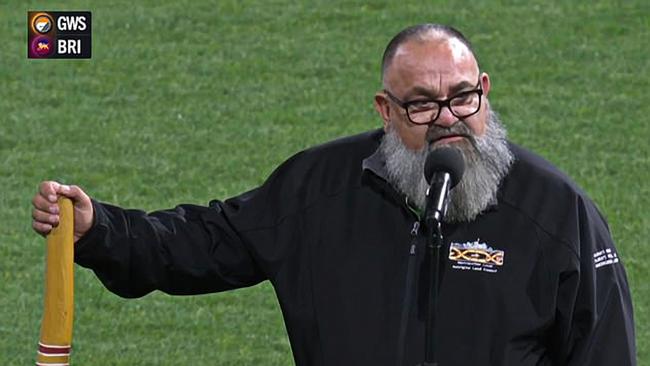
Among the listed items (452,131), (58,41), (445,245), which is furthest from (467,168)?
(58,41)

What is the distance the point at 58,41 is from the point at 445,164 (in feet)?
34.2

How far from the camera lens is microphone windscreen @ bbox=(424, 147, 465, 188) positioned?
5.52 m

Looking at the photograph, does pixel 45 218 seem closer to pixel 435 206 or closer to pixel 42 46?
pixel 435 206

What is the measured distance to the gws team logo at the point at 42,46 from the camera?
14812 mm

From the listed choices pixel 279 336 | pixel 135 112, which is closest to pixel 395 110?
pixel 279 336

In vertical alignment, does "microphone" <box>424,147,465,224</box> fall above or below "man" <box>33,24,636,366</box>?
above

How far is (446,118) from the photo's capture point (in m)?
5.86

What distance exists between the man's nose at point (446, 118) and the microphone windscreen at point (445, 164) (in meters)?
0.27

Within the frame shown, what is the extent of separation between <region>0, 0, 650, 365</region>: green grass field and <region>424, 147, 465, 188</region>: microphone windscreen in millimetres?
5362

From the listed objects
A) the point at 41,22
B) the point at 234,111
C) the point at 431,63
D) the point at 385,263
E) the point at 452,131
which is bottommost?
the point at 234,111

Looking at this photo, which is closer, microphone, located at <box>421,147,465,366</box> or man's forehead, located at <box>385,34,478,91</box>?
microphone, located at <box>421,147,465,366</box>

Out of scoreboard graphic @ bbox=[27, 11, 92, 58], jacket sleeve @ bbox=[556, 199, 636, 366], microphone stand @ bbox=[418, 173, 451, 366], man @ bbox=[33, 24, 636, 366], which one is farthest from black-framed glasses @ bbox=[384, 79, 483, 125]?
scoreboard graphic @ bbox=[27, 11, 92, 58]

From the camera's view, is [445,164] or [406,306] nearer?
[445,164]

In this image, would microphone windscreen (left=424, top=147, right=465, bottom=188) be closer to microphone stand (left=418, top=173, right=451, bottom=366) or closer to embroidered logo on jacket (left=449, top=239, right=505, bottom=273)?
microphone stand (left=418, top=173, right=451, bottom=366)
